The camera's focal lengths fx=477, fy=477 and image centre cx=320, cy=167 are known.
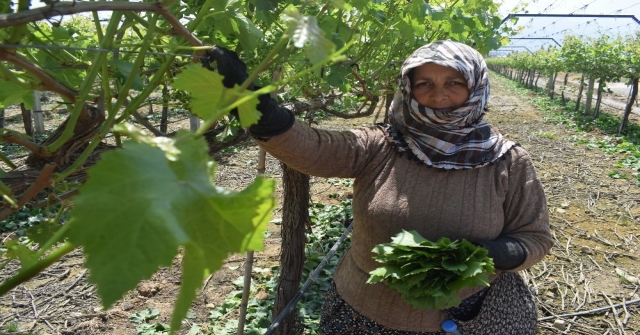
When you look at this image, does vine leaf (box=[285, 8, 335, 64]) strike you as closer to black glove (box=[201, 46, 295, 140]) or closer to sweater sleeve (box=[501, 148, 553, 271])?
black glove (box=[201, 46, 295, 140])

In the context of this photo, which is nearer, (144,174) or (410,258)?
(144,174)

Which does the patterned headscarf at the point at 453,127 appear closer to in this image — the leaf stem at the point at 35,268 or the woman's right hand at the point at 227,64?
the woman's right hand at the point at 227,64

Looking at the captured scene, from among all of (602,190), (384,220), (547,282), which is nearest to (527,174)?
(384,220)

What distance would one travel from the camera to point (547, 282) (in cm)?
413

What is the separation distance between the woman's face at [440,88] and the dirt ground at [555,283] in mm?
2372

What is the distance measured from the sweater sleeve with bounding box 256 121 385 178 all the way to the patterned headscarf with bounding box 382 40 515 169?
0.35 feet

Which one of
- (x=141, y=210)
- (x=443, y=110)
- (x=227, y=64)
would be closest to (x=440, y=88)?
(x=443, y=110)

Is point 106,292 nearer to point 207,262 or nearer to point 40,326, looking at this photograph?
point 207,262

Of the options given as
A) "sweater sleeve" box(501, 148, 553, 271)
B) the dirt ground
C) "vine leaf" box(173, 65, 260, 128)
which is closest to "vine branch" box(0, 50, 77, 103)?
"vine leaf" box(173, 65, 260, 128)

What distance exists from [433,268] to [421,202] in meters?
0.34

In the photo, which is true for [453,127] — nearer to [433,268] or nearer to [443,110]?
[443,110]

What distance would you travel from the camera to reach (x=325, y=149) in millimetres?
1621

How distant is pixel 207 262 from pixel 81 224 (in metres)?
0.10

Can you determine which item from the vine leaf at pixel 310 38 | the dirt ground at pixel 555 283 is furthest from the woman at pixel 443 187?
the dirt ground at pixel 555 283
